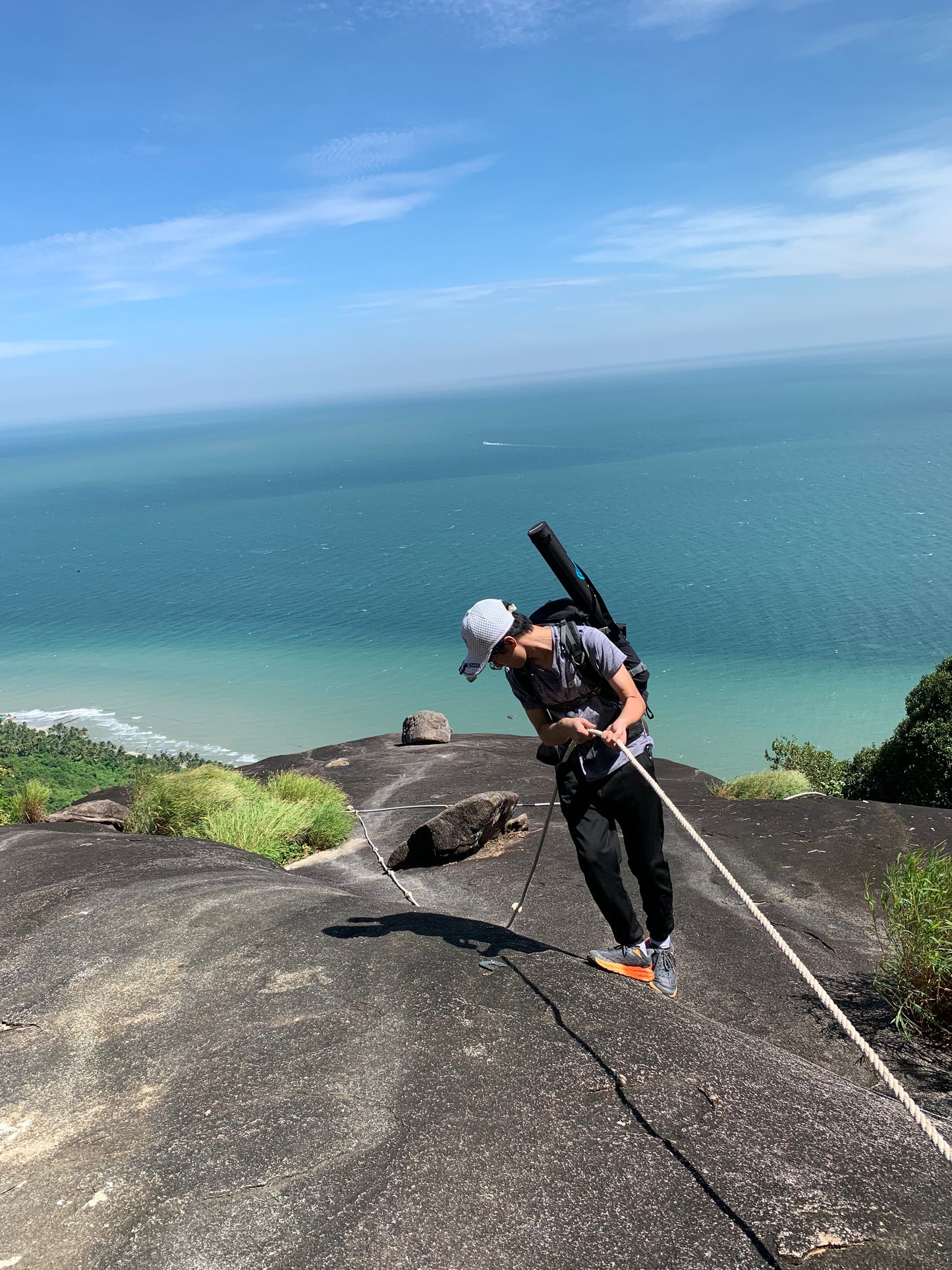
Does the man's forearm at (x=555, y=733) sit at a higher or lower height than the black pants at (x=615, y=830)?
higher

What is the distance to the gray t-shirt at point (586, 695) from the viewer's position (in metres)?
5.13

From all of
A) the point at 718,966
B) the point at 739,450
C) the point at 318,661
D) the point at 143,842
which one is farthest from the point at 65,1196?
the point at 739,450

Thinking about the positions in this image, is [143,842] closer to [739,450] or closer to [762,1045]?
[762,1045]

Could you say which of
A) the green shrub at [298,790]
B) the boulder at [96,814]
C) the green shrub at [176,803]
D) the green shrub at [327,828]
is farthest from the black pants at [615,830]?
the green shrub at [298,790]

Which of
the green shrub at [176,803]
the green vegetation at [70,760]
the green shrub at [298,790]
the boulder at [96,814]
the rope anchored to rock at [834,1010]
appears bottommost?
the green vegetation at [70,760]

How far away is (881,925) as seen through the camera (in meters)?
8.12

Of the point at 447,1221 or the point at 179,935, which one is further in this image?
the point at 179,935

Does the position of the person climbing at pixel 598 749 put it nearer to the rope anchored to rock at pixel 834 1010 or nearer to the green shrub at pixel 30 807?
the rope anchored to rock at pixel 834 1010

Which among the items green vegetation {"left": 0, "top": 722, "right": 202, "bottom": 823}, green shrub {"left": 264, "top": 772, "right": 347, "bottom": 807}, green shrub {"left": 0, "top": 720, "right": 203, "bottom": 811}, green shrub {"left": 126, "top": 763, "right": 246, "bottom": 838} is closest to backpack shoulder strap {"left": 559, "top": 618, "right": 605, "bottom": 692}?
green shrub {"left": 126, "top": 763, "right": 246, "bottom": 838}

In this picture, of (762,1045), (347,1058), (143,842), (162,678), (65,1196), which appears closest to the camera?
(65,1196)

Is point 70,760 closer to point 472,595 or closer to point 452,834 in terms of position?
point 452,834

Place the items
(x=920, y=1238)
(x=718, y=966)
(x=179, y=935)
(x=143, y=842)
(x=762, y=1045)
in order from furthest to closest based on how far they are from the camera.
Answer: (x=143, y=842)
(x=718, y=966)
(x=179, y=935)
(x=762, y=1045)
(x=920, y=1238)

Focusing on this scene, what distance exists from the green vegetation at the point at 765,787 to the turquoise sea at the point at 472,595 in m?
19.5

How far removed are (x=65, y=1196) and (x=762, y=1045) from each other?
11.0 ft
